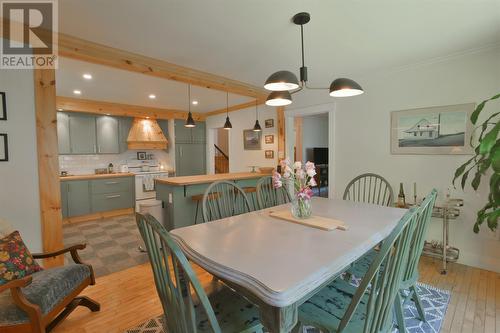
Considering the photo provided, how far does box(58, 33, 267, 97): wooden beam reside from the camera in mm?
2273

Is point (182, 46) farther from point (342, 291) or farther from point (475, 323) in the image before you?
point (475, 323)

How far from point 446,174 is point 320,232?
7.48 feet

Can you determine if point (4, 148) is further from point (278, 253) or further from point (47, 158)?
point (278, 253)

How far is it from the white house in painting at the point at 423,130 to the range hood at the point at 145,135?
5162 mm

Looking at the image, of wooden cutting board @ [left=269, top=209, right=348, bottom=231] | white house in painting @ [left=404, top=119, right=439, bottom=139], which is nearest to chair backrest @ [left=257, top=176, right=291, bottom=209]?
wooden cutting board @ [left=269, top=209, right=348, bottom=231]

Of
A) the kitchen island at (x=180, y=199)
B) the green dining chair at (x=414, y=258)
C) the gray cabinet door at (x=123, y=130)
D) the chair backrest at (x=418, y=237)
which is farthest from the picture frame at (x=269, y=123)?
the chair backrest at (x=418, y=237)

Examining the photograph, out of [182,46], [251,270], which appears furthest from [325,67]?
[251,270]

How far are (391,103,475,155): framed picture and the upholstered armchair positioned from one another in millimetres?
3663

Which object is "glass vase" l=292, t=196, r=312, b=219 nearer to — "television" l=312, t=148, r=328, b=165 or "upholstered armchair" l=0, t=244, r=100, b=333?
"upholstered armchair" l=0, t=244, r=100, b=333

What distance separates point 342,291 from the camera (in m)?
1.40

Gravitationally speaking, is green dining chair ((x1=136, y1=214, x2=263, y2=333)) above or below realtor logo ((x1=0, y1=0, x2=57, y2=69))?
below

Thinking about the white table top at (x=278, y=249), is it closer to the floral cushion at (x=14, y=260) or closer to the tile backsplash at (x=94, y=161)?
the floral cushion at (x=14, y=260)

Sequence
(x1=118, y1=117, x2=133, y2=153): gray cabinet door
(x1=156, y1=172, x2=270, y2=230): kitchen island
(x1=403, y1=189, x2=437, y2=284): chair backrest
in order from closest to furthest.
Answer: (x1=403, y1=189, x2=437, y2=284): chair backrest, (x1=156, y1=172, x2=270, y2=230): kitchen island, (x1=118, y1=117, x2=133, y2=153): gray cabinet door

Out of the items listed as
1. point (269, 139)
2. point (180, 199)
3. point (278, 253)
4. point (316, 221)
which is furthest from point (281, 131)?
point (278, 253)
